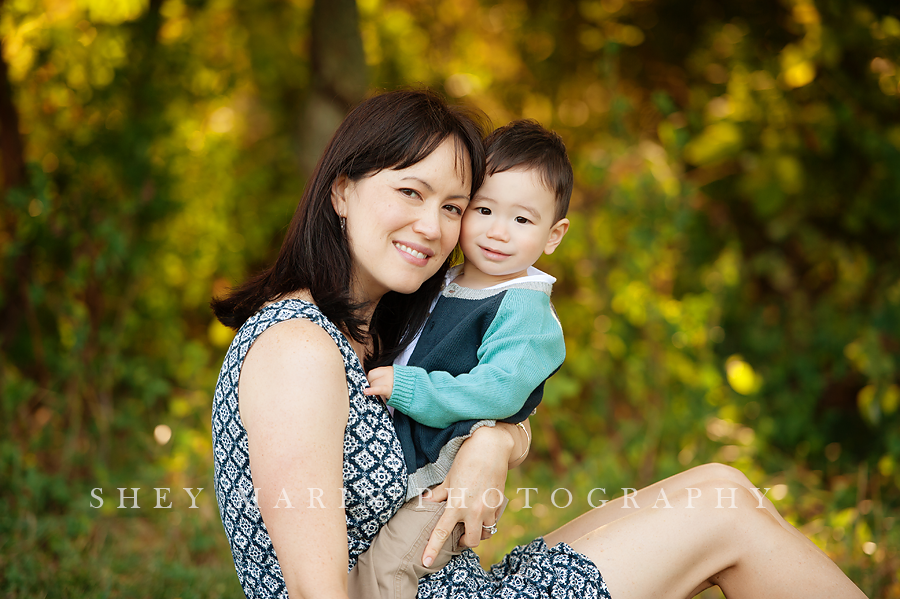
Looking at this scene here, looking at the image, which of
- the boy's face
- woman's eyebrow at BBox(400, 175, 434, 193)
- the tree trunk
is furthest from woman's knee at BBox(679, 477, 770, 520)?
the tree trunk

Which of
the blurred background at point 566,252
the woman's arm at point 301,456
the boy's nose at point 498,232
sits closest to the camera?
the woman's arm at point 301,456

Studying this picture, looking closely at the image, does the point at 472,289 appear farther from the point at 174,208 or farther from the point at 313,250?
the point at 174,208

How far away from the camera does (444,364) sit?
171cm

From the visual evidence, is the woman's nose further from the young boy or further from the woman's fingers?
the woman's fingers

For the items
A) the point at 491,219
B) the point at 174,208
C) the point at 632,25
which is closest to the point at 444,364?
the point at 491,219

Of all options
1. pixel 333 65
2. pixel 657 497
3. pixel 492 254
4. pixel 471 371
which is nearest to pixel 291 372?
pixel 471 371

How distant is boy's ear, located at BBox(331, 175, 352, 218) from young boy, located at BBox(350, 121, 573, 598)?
0.32 meters

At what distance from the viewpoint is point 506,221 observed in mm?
1819

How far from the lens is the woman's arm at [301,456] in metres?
1.30

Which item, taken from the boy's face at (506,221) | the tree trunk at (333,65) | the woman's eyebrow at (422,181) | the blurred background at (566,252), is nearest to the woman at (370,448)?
the woman's eyebrow at (422,181)

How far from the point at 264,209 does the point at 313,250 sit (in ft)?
9.64

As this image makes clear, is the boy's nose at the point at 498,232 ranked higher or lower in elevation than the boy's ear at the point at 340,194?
lower

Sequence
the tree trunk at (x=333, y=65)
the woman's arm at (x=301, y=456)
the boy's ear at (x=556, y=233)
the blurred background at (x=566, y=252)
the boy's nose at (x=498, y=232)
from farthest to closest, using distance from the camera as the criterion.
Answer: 1. the tree trunk at (x=333, y=65)
2. the blurred background at (x=566, y=252)
3. the boy's ear at (x=556, y=233)
4. the boy's nose at (x=498, y=232)
5. the woman's arm at (x=301, y=456)

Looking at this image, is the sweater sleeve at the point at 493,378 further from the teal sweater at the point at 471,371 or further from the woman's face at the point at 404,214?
the woman's face at the point at 404,214
